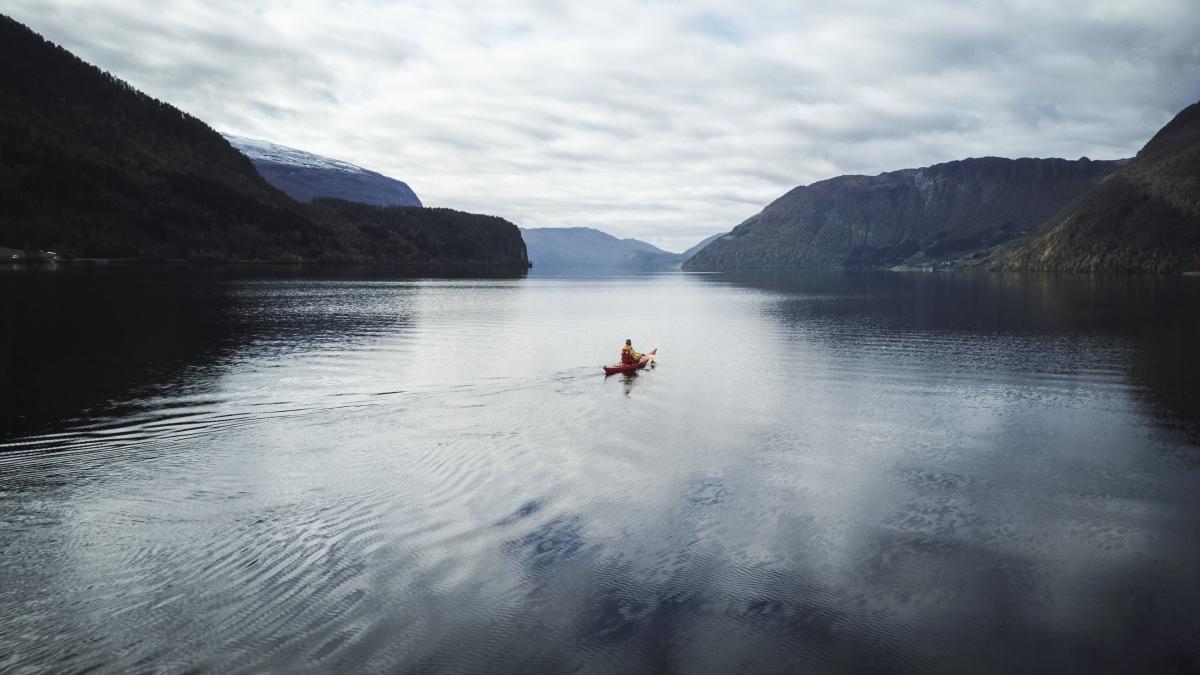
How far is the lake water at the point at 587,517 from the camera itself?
13438mm

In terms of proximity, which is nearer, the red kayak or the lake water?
the lake water

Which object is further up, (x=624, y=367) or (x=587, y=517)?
(x=624, y=367)

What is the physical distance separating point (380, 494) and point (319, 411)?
43.3ft

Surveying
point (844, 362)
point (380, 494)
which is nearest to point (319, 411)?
point (380, 494)

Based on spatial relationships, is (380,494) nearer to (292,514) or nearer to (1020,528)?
(292,514)

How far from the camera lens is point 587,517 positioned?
2019 centimetres

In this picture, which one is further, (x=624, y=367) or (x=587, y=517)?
(x=624, y=367)

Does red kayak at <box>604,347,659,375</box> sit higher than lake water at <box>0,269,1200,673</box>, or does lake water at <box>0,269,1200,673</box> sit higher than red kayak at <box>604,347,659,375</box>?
red kayak at <box>604,347,659,375</box>

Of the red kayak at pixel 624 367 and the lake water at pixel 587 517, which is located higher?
the red kayak at pixel 624 367

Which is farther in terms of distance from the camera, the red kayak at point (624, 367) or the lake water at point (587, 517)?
the red kayak at point (624, 367)

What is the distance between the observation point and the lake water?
13.4 metres

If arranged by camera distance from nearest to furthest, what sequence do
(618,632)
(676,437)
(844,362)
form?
(618,632), (676,437), (844,362)

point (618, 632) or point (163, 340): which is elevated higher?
point (163, 340)

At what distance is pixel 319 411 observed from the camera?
108ft
